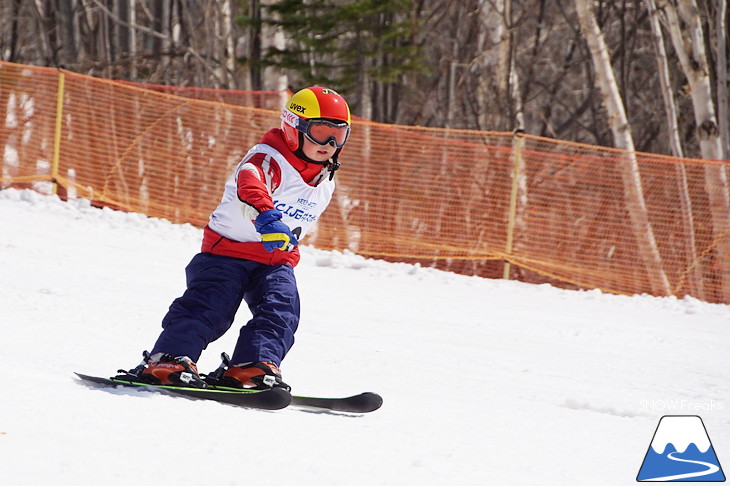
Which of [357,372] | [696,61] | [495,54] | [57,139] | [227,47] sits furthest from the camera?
[227,47]

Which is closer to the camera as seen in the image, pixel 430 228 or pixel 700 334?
pixel 700 334

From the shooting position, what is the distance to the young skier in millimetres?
3934

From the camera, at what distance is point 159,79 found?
18.4 meters

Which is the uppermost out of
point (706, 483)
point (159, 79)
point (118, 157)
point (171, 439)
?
point (159, 79)

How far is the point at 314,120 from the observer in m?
4.25

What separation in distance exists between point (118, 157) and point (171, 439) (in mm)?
8676

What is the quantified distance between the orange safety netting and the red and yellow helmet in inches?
237

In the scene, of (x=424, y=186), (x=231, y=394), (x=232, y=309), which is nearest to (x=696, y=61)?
(x=424, y=186)

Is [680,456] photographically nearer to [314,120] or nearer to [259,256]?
[259,256]

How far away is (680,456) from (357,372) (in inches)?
77.8

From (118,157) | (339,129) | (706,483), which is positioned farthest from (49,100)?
(706,483)

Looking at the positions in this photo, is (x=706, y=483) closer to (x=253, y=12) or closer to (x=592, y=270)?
(x=592, y=270)

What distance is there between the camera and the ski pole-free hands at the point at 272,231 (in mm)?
3781

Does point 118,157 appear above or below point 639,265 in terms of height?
A: above
